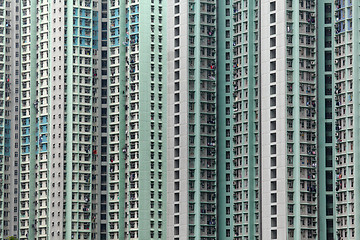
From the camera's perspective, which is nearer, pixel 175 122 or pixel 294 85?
pixel 294 85

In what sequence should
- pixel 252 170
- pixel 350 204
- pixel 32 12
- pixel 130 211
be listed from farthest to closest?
pixel 32 12, pixel 130 211, pixel 252 170, pixel 350 204

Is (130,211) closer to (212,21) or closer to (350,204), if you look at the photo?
(212,21)

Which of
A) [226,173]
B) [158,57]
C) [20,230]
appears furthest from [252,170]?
[20,230]

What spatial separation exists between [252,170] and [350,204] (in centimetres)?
1633

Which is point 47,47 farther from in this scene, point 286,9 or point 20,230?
point 286,9

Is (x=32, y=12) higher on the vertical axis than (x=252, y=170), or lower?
higher

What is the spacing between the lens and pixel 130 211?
160m

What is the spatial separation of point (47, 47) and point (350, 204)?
58.9 metres

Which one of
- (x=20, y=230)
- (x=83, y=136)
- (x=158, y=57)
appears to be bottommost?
(x=20, y=230)

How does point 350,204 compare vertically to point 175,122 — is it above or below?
below

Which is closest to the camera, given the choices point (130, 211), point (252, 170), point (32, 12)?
point (252, 170)

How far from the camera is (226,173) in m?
147

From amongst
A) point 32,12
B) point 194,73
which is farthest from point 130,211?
point 32,12

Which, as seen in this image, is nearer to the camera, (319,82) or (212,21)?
(319,82)
